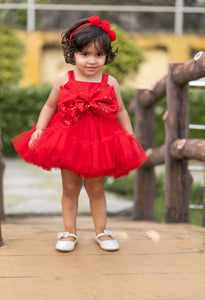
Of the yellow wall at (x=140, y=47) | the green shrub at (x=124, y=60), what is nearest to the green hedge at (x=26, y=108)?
the green shrub at (x=124, y=60)

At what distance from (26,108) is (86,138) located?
6.47 metres

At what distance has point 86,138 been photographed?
219 centimetres

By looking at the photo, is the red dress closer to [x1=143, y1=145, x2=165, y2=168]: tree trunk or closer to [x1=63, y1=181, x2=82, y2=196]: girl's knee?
[x1=63, y1=181, x2=82, y2=196]: girl's knee

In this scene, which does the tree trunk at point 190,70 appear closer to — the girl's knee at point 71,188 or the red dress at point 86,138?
Answer: the red dress at point 86,138

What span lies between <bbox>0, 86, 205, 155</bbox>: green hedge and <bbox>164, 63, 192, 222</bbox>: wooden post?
532 cm

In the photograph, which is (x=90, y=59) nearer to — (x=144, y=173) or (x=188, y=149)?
(x=188, y=149)

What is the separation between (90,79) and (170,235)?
3.13 feet

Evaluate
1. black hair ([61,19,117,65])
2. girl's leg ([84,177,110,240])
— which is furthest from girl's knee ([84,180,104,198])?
black hair ([61,19,117,65])

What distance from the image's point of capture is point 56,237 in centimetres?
244

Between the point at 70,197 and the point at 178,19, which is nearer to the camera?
the point at 70,197

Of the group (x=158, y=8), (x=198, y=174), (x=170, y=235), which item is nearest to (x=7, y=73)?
(x=158, y=8)

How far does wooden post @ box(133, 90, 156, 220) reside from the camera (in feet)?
13.6

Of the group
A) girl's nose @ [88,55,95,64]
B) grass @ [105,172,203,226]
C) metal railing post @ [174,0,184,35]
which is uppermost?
metal railing post @ [174,0,184,35]

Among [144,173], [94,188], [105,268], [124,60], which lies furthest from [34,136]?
[124,60]
